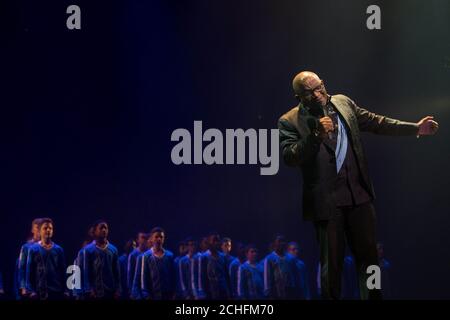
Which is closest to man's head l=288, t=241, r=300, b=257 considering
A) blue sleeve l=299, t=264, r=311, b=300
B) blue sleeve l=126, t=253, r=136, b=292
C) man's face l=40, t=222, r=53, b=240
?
blue sleeve l=299, t=264, r=311, b=300

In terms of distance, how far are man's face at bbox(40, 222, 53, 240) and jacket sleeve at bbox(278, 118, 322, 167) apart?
2.19m

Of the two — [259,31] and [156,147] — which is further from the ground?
[259,31]

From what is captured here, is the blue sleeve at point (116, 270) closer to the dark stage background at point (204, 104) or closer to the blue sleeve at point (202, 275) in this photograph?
the dark stage background at point (204, 104)

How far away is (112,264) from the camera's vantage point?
5348mm

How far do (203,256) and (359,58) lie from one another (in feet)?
6.68

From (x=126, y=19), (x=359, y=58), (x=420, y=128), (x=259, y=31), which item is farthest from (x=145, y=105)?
(x=420, y=128)

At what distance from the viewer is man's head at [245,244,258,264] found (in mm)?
5414

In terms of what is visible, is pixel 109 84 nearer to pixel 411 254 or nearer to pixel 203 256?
pixel 203 256

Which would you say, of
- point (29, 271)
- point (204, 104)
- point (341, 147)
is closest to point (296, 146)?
point (341, 147)

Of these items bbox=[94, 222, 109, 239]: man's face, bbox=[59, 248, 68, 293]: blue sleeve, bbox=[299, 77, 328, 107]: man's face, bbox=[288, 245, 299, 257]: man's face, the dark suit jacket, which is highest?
bbox=[299, 77, 328, 107]: man's face

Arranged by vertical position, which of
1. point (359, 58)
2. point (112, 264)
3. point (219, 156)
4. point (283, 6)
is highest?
point (283, 6)

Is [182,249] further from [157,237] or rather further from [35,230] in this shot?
[35,230]

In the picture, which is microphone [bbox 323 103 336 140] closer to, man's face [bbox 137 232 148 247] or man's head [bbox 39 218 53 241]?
man's face [bbox 137 232 148 247]

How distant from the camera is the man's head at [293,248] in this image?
5398 mm
